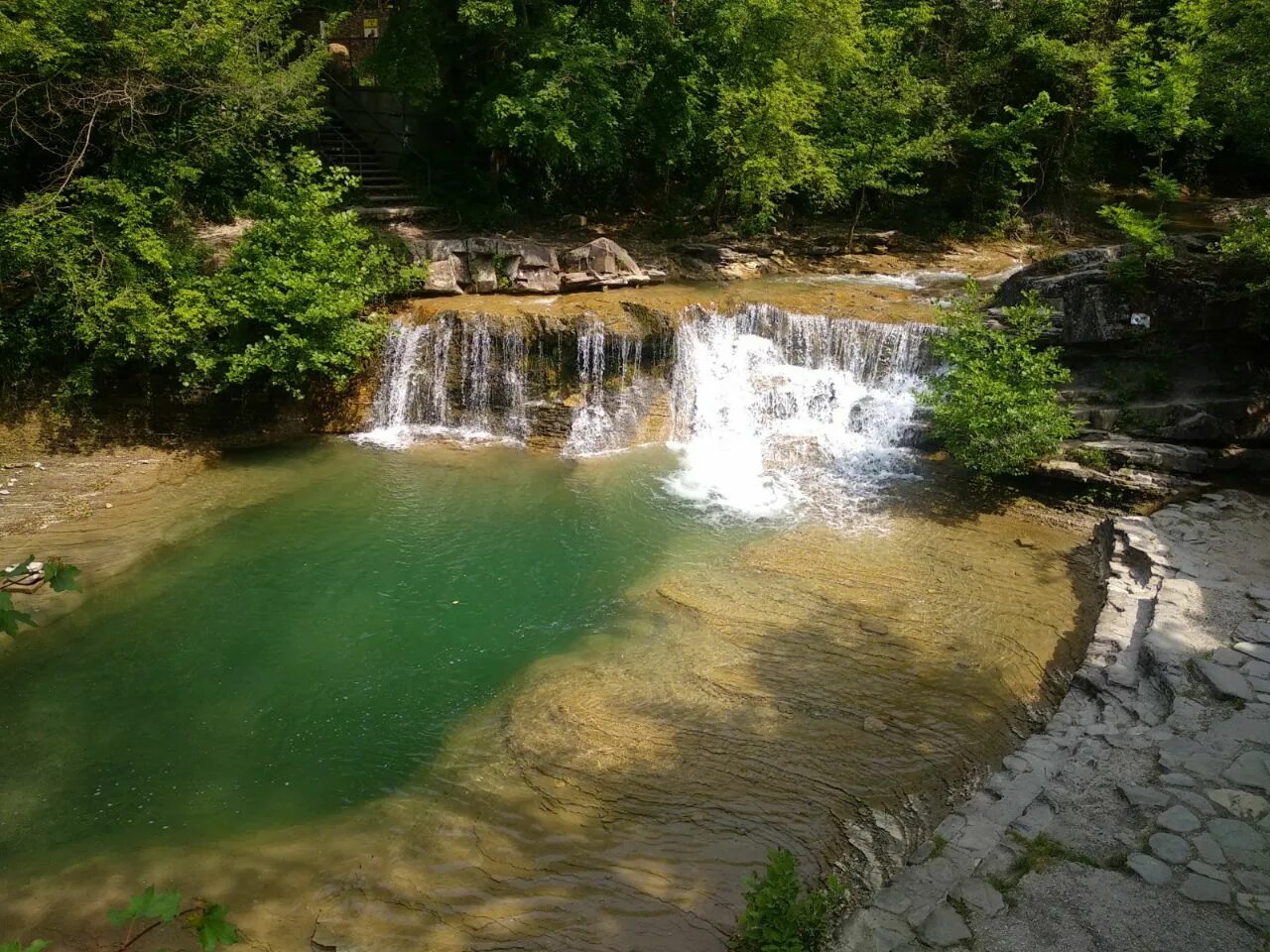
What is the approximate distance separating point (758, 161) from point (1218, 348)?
26.4 ft

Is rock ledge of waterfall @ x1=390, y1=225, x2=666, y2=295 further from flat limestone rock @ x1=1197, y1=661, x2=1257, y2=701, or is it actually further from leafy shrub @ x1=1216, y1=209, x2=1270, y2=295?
flat limestone rock @ x1=1197, y1=661, x2=1257, y2=701

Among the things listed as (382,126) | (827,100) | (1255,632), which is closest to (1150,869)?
(1255,632)

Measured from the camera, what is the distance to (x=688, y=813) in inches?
214

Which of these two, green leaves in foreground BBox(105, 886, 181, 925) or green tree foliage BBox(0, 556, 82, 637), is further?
green tree foliage BBox(0, 556, 82, 637)

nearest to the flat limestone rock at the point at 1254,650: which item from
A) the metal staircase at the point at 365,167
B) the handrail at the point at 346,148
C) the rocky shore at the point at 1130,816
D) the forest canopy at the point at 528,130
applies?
the rocky shore at the point at 1130,816

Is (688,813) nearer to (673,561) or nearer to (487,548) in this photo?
(673,561)

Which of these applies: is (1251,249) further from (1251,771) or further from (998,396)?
(1251,771)

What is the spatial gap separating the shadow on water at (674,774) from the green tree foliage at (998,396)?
1.73 m

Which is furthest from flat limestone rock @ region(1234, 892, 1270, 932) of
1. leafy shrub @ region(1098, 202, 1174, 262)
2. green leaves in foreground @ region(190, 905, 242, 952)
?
leafy shrub @ region(1098, 202, 1174, 262)

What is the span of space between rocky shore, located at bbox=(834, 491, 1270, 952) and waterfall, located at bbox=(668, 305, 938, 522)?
445 centimetres

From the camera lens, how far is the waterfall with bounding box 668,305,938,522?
36.4ft

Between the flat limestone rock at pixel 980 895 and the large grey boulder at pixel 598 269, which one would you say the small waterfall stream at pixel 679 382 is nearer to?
the large grey boulder at pixel 598 269

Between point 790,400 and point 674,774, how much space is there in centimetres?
745

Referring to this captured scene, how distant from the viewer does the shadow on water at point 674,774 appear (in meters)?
4.75
